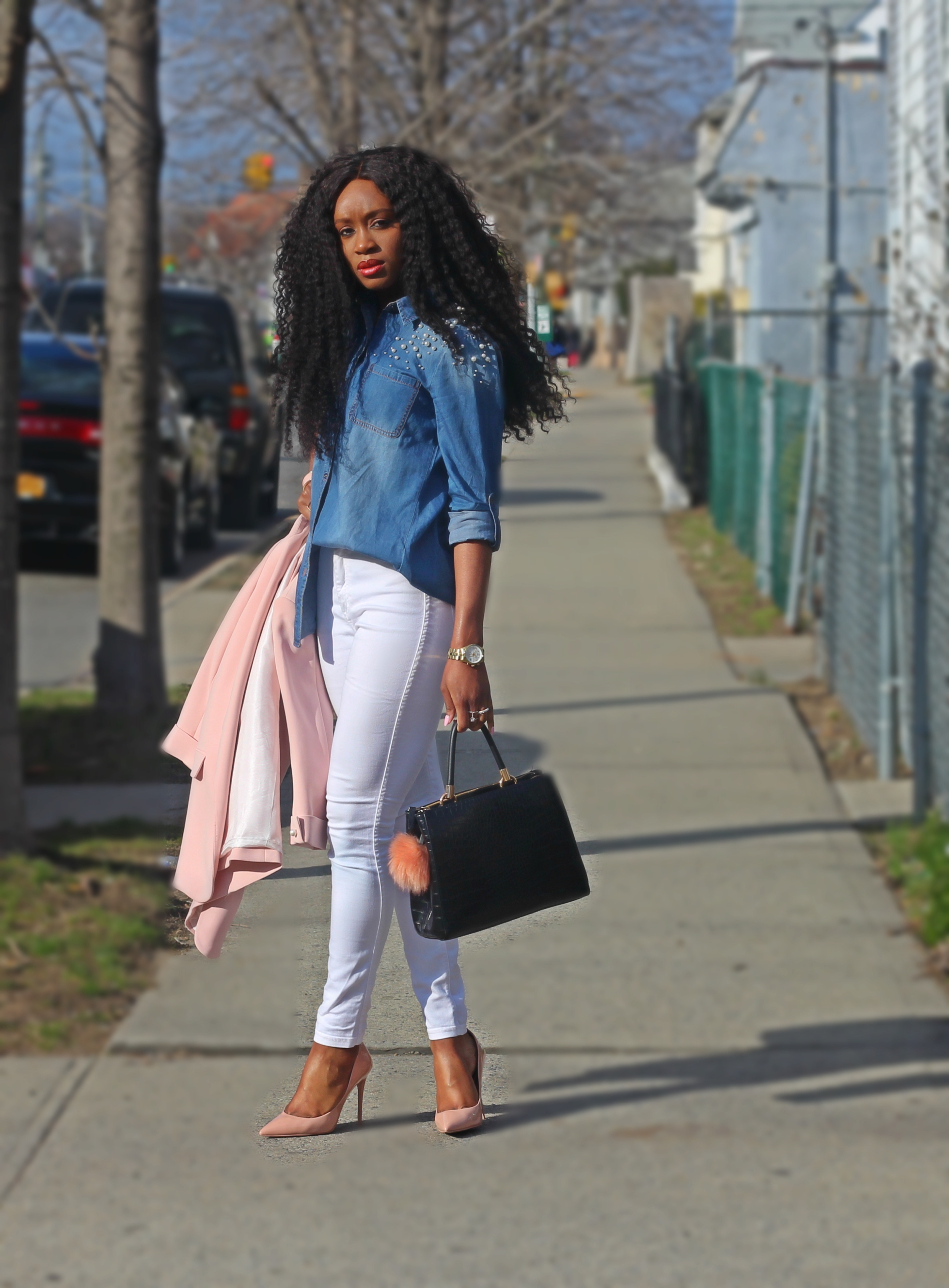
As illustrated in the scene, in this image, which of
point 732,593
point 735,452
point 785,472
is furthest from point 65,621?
point 785,472

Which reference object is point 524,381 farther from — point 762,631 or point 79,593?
point 79,593

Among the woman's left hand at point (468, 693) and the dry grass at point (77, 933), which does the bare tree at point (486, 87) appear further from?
→ the dry grass at point (77, 933)

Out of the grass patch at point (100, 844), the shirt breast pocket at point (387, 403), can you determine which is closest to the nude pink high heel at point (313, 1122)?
the shirt breast pocket at point (387, 403)

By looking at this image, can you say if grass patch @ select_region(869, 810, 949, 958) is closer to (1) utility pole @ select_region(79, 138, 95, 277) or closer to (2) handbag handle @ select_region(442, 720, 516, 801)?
(1) utility pole @ select_region(79, 138, 95, 277)

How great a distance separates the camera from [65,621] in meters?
24.0

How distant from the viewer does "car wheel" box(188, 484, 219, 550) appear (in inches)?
81.4

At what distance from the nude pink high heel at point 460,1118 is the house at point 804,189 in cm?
672

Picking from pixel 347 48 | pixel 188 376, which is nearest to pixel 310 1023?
pixel 188 376

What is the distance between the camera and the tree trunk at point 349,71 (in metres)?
5.70

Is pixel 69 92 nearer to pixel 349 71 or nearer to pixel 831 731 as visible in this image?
pixel 349 71

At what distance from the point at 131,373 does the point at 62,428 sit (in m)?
4.67

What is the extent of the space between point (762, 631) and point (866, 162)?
585cm

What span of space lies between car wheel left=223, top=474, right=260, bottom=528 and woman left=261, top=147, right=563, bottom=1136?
5.82ft

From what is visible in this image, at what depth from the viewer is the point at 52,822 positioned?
18.6 metres
